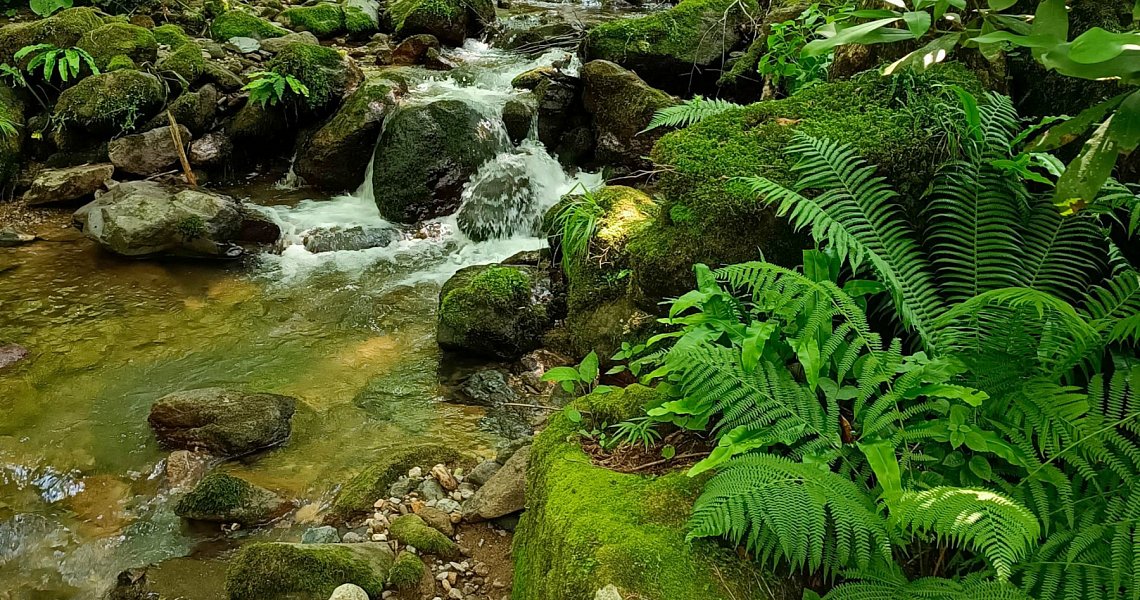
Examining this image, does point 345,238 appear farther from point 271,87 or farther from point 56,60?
point 56,60

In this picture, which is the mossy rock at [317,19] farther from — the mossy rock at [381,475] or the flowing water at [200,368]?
the mossy rock at [381,475]

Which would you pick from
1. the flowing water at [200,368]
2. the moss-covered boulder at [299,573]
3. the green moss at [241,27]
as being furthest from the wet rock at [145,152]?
the moss-covered boulder at [299,573]

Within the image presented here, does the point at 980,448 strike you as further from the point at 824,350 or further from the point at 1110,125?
the point at 1110,125

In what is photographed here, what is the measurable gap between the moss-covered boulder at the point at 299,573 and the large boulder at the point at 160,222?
Result: 16.6ft

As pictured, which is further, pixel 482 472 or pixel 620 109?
pixel 620 109

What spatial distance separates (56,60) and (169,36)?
1.57 metres

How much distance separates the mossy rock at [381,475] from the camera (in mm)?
3816

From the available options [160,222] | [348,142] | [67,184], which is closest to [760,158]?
[160,222]

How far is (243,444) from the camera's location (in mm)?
4453

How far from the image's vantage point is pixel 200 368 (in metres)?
5.41

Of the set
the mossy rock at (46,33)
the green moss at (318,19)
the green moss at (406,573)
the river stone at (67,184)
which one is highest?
the mossy rock at (46,33)

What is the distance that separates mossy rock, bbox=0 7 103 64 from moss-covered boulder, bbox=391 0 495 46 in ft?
15.5

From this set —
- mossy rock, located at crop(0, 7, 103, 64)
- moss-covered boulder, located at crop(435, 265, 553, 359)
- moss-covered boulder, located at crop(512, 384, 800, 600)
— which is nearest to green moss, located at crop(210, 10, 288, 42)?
mossy rock, located at crop(0, 7, 103, 64)

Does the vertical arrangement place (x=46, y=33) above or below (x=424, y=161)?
above
